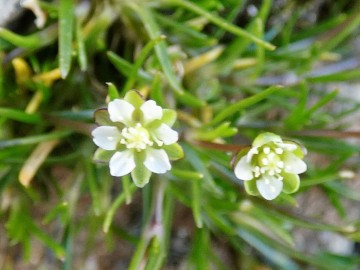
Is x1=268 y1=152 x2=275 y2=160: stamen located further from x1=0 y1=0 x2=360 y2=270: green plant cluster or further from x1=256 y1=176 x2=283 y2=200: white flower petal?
x1=0 y1=0 x2=360 y2=270: green plant cluster

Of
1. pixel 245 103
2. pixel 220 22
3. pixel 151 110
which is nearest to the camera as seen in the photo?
pixel 151 110

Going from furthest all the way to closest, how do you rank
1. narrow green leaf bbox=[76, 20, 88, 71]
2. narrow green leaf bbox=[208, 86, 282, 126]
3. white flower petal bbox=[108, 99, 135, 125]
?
1. narrow green leaf bbox=[76, 20, 88, 71]
2. narrow green leaf bbox=[208, 86, 282, 126]
3. white flower petal bbox=[108, 99, 135, 125]

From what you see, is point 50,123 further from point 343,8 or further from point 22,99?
point 343,8

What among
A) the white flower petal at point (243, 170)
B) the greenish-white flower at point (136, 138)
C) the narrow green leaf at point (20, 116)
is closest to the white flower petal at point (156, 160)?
the greenish-white flower at point (136, 138)

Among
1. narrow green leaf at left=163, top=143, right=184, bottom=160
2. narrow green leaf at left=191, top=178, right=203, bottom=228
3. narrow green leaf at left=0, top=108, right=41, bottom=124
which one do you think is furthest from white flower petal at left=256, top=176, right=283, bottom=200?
narrow green leaf at left=0, top=108, right=41, bottom=124

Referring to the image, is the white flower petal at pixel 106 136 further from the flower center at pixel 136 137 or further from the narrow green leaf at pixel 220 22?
the narrow green leaf at pixel 220 22

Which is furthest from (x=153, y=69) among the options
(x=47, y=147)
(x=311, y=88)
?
(x=311, y=88)

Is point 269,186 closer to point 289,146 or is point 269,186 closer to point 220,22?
point 289,146

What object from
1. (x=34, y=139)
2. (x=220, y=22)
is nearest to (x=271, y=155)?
(x=220, y=22)
